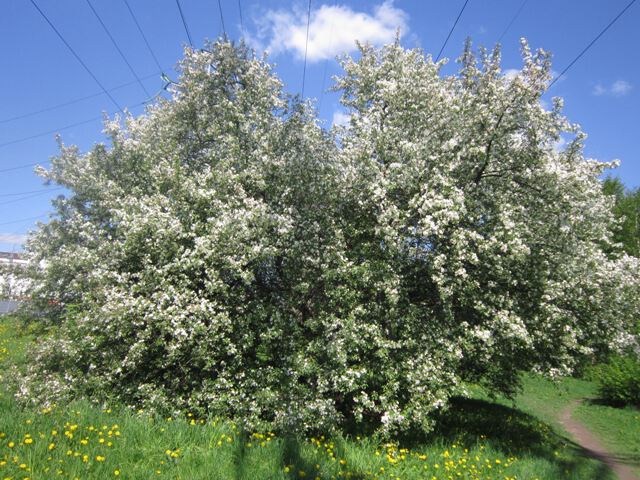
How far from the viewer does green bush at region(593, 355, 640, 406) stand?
1795 cm

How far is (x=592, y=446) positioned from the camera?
12.9 m

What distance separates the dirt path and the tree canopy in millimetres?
2715

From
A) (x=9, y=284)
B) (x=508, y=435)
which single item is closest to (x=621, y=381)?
(x=508, y=435)

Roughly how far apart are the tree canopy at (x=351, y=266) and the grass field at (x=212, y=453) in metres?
0.59

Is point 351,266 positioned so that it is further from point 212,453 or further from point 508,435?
point 508,435

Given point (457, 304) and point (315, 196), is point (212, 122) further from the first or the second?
point (457, 304)

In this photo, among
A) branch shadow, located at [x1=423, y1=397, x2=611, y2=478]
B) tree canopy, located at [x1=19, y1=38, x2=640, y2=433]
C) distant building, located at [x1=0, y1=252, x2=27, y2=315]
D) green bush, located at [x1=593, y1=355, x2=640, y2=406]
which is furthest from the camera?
green bush, located at [x1=593, y1=355, x2=640, y2=406]

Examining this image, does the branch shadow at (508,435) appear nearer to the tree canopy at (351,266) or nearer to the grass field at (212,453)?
the grass field at (212,453)

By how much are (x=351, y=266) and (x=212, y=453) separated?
3663 mm

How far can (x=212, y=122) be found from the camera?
405 inches

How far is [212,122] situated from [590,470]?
Answer: 1078 cm

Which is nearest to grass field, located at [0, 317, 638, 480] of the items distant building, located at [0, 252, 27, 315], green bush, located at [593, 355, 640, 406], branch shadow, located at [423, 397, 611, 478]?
branch shadow, located at [423, 397, 611, 478]

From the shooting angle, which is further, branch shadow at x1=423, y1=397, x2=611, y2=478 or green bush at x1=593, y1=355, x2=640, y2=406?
green bush at x1=593, y1=355, x2=640, y2=406

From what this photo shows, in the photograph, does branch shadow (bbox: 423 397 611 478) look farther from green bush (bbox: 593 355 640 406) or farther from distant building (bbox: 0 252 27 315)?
distant building (bbox: 0 252 27 315)
